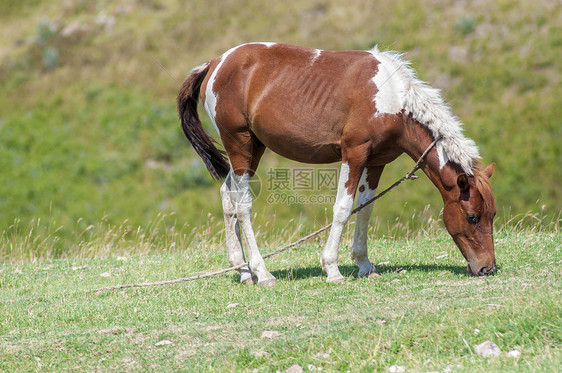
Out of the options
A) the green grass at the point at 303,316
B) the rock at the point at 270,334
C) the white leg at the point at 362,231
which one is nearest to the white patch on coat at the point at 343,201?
the white leg at the point at 362,231

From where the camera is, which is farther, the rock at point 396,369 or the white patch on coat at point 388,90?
the white patch on coat at point 388,90

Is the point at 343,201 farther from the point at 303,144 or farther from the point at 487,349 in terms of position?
the point at 487,349

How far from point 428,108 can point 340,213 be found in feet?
4.68

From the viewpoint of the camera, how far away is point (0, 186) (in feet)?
70.0

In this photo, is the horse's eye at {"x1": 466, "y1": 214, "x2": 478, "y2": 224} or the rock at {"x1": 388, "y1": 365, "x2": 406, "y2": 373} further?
the horse's eye at {"x1": 466, "y1": 214, "x2": 478, "y2": 224}

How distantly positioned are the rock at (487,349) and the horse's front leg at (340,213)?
98.0 inches

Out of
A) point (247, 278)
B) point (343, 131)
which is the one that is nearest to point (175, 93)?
point (247, 278)

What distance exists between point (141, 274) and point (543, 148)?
14.8 meters

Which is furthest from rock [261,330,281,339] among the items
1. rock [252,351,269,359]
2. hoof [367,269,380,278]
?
hoof [367,269,380,278]

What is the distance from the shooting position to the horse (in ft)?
21.3

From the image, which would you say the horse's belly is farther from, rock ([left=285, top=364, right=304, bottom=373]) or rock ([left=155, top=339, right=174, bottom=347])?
rock ([left=285, top=364, right=304, bottom=373])

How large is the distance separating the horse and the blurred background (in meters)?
7.97

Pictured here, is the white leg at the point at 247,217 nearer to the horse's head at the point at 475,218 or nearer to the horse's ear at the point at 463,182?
the horse's head at the point at 475,218

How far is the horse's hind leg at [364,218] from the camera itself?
718cm
